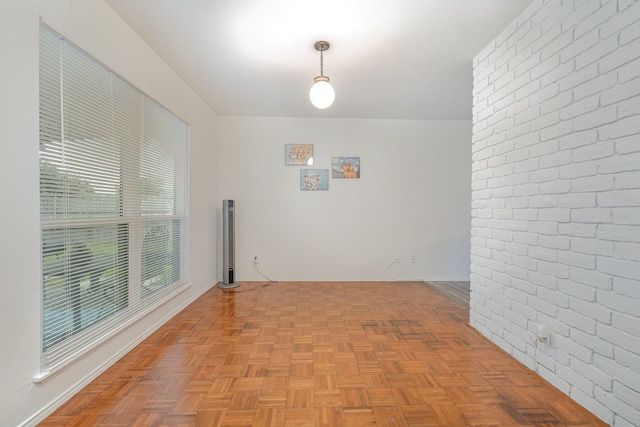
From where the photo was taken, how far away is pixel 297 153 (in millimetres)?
4477

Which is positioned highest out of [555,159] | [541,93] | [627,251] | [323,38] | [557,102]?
[323,38]

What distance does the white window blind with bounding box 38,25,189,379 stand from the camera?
1.60 m

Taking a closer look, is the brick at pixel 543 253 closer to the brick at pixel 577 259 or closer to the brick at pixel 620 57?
the brick at pixel 577 259

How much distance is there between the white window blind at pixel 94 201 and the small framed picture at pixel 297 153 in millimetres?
1922

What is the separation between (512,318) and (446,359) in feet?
1.98

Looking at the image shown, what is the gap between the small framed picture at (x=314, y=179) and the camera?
4.50m

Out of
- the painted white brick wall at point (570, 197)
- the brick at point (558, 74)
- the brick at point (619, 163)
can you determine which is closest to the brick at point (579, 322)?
the painted white brick wall at point (570, 197)

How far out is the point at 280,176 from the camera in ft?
14.8

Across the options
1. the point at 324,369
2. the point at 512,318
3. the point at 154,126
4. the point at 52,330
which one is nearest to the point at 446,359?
the point at 512,318

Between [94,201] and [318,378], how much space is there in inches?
77.1

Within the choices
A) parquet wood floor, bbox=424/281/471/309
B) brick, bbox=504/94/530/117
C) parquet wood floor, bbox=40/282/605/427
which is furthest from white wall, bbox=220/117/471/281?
brick, bbox=504/94/530/117

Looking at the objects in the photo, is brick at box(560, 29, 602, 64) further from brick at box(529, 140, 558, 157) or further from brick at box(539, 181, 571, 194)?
brick at box(539, 181, 571, 194)

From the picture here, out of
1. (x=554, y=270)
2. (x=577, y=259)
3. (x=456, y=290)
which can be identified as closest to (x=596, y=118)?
(x=577, y=259)

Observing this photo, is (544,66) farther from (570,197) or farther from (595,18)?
(570,197)
